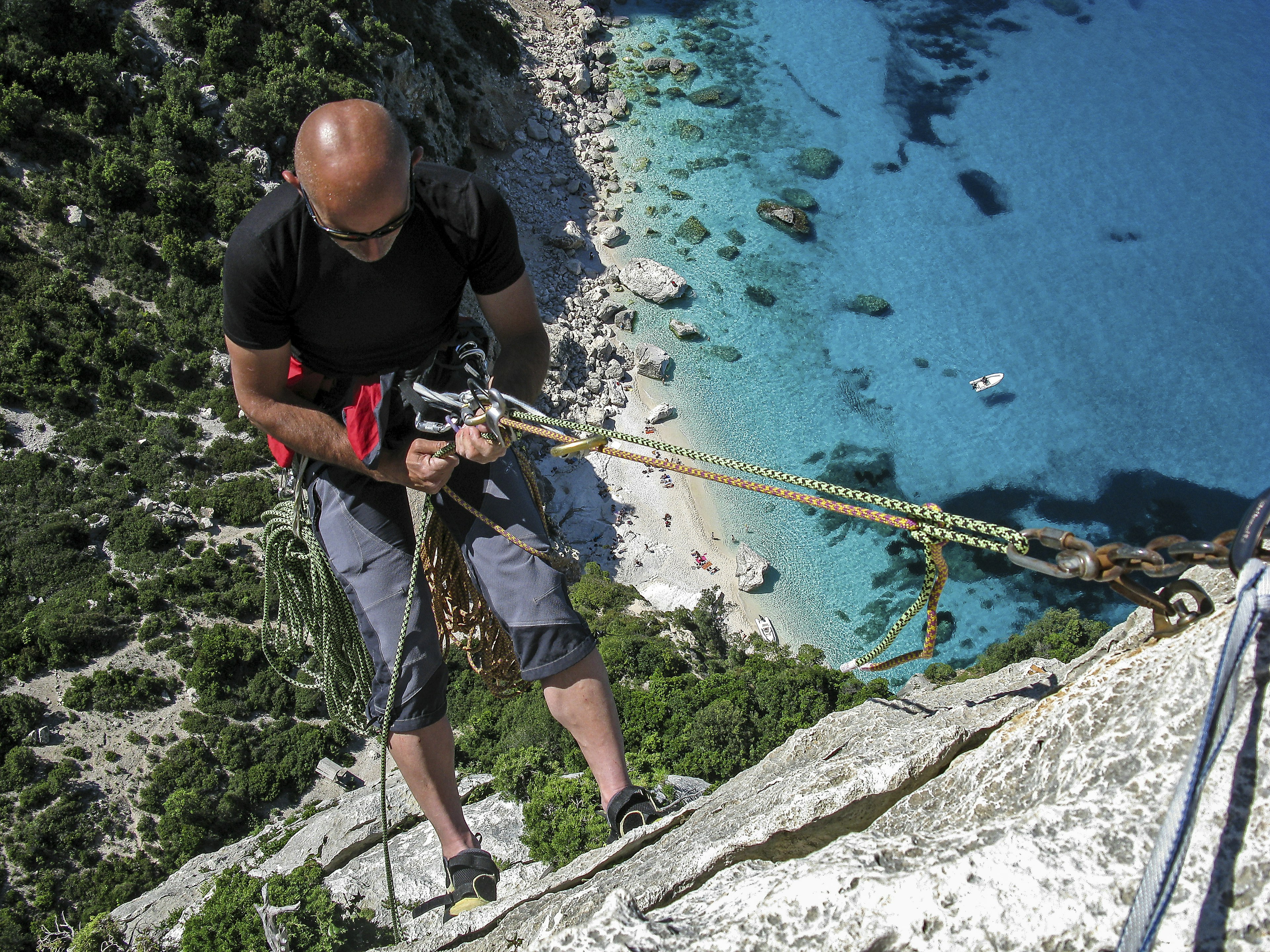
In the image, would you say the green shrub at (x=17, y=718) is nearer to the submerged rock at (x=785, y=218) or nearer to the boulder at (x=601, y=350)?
the boulder at (x=601, y=350)

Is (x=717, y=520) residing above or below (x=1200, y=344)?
below

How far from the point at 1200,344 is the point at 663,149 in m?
19.8

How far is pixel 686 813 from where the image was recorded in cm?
Answer: 399

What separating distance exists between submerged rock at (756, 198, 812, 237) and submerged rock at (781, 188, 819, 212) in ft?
1.63

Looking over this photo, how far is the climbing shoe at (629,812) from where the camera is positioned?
3.93 m

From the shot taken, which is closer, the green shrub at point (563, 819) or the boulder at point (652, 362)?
the green shrub at point (563, 819)

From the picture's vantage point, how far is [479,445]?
344 centimetres

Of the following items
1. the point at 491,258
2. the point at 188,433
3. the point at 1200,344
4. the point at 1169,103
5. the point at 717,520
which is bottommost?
the point at 717,520

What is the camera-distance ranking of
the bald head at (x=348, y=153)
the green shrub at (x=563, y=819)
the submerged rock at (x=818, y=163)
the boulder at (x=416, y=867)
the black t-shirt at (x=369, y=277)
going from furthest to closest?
the submerged rock at (x=818, y=163)
the green shrub at (x=563, y=819)
the boulder at (x=416, y=867)
the black t-shirt at (x=369, y=277)
the bald head at (x=348, y=153)

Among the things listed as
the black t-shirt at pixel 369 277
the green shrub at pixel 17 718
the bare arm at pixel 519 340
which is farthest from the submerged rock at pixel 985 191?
the green shrub at pixel 17 718

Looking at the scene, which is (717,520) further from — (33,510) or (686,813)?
(686,813)

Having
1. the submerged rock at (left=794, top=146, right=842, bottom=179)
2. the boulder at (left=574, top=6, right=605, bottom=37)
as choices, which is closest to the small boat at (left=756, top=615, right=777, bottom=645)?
the submerged rock at (left=794, top=146, right=842, bottom=179)

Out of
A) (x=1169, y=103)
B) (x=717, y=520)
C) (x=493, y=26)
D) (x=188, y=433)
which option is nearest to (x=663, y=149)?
(x=493, y=26)

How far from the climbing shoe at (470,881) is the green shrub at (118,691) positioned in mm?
16679
